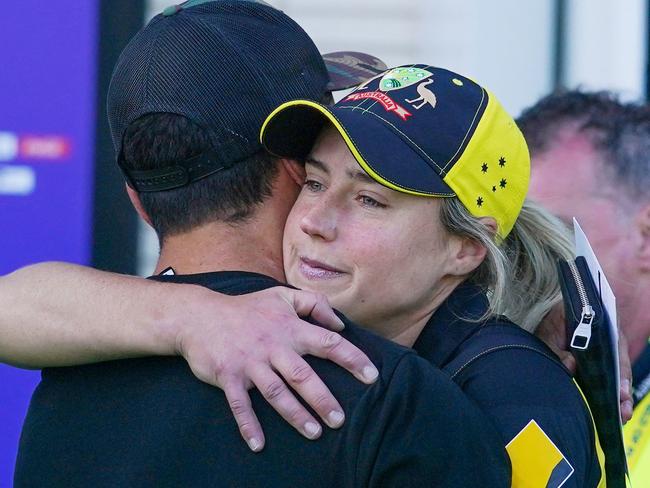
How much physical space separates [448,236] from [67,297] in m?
0.69

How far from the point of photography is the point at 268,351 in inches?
65.1

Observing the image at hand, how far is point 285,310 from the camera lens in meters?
1.69

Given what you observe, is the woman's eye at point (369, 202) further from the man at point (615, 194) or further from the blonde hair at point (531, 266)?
the man at point (615, 194)

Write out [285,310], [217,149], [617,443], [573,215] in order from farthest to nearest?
1. [573,215]
2. [617,443]
3. [217,149]
4. [285,310]

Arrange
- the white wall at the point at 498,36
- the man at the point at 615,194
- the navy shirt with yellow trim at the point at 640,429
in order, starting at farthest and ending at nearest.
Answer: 1. the white wall at the point at 498,36
2. the man at the point at 615,194
3. the navy shirt with yellow trim at the point at 640,429

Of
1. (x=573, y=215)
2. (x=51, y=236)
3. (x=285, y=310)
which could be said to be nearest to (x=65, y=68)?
(x=51, y=236)

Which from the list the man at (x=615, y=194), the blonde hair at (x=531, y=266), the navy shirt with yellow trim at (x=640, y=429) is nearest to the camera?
the blonde hair at (x=531, y=266)

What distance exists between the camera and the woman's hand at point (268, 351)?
1605mm

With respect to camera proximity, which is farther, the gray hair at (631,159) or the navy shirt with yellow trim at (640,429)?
the gray hair at (631,159)

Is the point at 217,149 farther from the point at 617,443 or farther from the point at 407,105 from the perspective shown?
the point at 617,443

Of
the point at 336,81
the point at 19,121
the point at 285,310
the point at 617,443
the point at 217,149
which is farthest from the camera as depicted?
the point at 19,121

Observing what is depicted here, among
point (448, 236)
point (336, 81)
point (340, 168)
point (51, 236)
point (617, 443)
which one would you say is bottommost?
point (51, 236)

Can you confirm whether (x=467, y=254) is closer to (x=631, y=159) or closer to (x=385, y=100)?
(x=385, y=100)

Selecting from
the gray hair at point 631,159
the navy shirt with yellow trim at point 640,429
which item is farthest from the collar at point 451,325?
the gray hair at point 631,159
